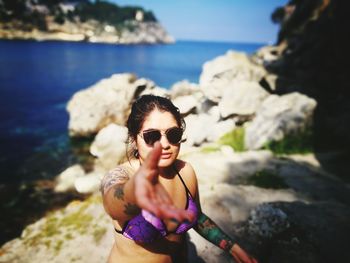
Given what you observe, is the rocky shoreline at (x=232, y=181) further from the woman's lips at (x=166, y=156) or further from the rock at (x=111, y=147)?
the woman's lips at (x=166, y=156)

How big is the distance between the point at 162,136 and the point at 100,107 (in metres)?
15.1

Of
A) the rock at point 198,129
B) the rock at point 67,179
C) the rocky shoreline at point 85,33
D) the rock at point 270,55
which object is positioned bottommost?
the rocky shoreline at point 85,33

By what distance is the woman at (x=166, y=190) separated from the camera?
2.09m

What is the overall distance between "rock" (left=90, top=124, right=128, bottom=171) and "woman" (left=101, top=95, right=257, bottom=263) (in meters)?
9.12

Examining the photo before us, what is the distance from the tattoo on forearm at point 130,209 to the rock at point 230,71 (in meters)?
14.8

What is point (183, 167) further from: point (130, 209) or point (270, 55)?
point (270, 55)

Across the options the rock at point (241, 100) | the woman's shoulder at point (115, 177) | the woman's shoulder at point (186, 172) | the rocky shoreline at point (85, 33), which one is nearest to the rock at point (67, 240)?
the woman's shoulder at point (186, 172)

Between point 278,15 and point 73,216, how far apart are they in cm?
7746

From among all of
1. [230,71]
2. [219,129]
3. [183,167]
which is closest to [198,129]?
[219,129]

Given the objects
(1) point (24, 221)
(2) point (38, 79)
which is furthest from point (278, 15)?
(1) point (24, 221)

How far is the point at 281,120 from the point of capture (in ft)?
36.5

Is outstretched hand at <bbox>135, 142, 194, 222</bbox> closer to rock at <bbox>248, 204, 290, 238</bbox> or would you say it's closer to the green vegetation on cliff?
rock at <bbox>248, 204, 290, 238</bbox>

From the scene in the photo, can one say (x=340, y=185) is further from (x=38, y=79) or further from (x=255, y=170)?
(x=38, y=79)

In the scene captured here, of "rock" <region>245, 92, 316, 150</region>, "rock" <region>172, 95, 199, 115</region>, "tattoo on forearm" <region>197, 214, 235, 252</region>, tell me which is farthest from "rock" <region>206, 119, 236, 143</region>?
"tattoo on forearm" <region>197, 214, 235, 252</region>
